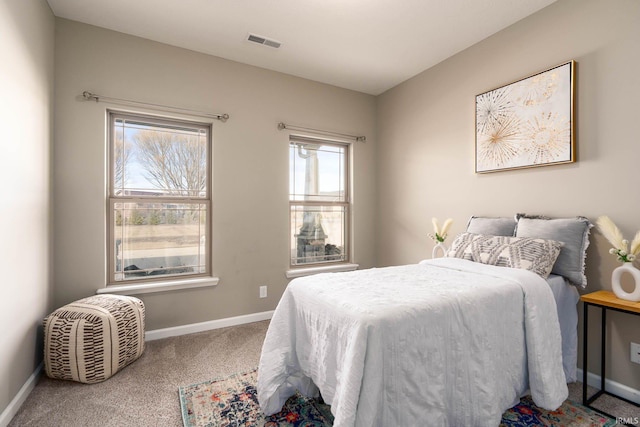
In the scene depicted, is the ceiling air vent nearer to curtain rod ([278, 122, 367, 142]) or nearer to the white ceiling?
the white ceiling

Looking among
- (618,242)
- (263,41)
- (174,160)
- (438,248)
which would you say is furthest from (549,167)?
(174,160)

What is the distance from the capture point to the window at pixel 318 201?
368 centimetres

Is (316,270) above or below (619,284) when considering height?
below

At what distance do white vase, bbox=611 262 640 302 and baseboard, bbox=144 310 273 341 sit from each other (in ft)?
9.46

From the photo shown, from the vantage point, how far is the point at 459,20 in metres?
2.52

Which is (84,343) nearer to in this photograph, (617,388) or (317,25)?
(317,25)

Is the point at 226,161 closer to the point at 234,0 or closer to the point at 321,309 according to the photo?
the point at 234,0

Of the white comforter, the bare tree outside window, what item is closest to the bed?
the white comforter

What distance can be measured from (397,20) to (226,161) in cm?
202

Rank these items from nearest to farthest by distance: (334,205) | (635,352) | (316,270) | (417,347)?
(417,347), (635,352), (316,270), (334,205)

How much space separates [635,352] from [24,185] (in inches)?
157

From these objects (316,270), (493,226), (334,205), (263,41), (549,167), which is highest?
(263,41)

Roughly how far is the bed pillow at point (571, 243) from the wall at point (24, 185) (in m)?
3.36

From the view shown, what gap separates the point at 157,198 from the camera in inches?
116
